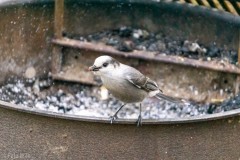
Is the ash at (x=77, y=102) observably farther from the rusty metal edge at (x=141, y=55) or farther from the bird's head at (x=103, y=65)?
the bird's head at (x=103, y=65)

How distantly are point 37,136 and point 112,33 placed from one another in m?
2.59

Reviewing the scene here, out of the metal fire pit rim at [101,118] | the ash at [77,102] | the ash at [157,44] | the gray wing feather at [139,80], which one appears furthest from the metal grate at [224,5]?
the metal fire pit rim at [101,118]

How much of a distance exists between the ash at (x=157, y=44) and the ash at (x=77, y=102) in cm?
44

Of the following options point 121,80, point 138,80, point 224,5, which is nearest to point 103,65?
point 121,80

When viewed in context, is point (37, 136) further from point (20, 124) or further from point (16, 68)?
point (16, 68)

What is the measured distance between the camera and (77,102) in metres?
7.16

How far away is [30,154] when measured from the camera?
5082 mm

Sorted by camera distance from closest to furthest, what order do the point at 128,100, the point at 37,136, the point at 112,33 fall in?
the point at 37,136, the point at 128,100, the point at 112,33

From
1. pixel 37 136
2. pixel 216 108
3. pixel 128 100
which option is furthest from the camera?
pixel 216 108

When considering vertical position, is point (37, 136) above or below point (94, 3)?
below

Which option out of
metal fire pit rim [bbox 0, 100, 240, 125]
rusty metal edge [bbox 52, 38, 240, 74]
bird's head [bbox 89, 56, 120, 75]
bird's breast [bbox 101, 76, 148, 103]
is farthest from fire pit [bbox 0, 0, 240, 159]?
metal fire pit rim [bbox 0, 100, 240, 125]

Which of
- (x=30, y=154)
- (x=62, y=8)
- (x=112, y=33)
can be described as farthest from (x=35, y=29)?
(x=30, y=154)

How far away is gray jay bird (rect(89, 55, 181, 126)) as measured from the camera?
532 centimetres

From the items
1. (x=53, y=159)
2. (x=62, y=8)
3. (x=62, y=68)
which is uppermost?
(x=62, y=8)
